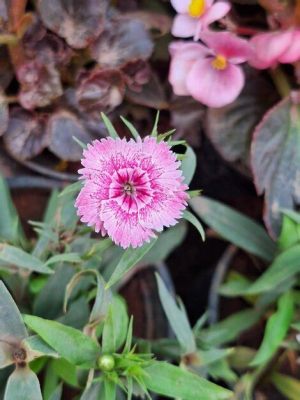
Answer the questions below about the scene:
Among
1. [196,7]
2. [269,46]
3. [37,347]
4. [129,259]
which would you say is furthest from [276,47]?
[37,347]

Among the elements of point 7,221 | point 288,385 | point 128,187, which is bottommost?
point 288,385

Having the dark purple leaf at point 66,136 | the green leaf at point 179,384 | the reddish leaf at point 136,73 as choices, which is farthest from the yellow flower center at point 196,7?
the green leaf at point 179,384

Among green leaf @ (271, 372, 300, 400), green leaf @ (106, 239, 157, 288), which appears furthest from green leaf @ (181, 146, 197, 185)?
green leaf @ (271, 372, 300, 400)

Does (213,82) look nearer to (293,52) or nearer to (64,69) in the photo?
(293,52)

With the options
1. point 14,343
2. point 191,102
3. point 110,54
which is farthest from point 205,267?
point 14,343

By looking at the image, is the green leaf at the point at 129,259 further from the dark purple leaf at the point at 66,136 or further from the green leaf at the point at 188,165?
the dark purple leaf at the point at 66,136

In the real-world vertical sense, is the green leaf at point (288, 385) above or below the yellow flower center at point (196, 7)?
below

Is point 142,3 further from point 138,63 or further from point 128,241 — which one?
point 128,241
